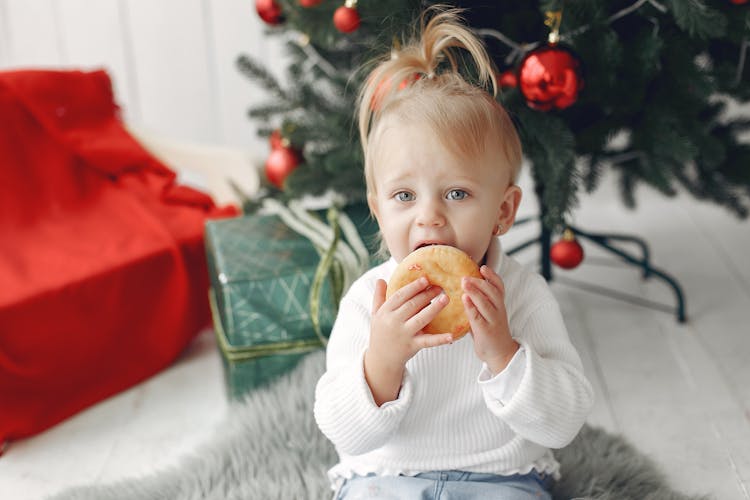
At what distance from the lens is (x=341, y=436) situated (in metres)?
0.84

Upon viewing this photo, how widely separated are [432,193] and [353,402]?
23 cm

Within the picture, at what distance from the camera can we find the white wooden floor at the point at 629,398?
1201 millimetres

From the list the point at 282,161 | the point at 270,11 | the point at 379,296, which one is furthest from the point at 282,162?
the point at 379,296

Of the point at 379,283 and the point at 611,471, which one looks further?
the point at 611,471

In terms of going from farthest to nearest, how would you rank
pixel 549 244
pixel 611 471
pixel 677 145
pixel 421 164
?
pixel 549 244
pixel 677 145
pixel 611 471
pixel 421 164

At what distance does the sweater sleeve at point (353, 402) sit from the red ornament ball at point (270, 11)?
783mm

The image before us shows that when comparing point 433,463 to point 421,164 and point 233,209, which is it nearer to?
point 421,164

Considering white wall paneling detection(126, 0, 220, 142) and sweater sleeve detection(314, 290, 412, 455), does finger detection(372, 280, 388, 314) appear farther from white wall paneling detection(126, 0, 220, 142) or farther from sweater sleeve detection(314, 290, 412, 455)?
white wall paneling detection(126, 0, 220, 142)

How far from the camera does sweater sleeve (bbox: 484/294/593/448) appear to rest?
2.60 feet

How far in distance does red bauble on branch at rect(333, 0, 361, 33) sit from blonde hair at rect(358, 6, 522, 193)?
322 millimetres

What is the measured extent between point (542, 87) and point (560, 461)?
532 mm

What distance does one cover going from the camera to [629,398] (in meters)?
1.34

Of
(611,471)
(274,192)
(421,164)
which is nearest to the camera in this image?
(421,164)

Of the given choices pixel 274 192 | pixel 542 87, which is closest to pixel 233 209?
pixel 274 192
